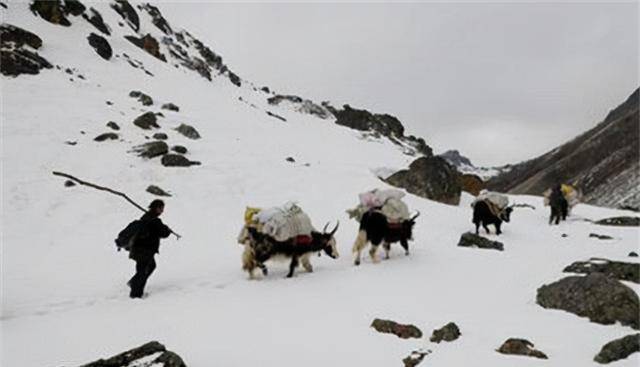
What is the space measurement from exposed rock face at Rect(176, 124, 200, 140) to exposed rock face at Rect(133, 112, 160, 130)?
1.04 meters

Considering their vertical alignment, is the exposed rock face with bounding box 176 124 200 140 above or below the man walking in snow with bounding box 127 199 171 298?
above

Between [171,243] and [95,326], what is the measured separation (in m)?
5.95

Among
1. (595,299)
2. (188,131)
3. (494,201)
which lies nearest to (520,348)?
(595,299)

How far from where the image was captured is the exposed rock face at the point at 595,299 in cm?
732

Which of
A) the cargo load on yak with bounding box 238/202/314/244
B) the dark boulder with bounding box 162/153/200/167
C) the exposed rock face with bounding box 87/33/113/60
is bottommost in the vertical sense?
the cargo load on yak with bounding box 238/202/314/244

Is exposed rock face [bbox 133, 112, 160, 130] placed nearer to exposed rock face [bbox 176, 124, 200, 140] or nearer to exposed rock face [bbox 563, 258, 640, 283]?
exposed rock face [bbox 176, 124, 200, 140]

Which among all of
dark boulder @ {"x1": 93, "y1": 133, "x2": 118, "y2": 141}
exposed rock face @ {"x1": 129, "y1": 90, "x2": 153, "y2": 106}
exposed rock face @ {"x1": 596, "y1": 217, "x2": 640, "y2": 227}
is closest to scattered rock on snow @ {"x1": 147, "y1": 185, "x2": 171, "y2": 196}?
dark boulder @ {"x1": 93, "y1": 133, "x2": 118, "y2": 141}

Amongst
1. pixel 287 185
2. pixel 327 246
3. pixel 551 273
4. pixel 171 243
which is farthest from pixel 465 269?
pixel 287 185

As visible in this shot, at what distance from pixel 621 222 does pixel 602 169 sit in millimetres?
38738

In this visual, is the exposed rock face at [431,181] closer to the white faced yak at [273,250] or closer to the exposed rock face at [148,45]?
the white faced yak at [273,250]

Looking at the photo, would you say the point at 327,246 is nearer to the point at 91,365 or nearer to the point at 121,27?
the point at 91,365

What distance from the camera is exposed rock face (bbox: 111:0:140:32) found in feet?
182

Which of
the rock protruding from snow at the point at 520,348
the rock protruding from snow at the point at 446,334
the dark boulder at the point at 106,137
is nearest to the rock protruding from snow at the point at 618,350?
the rock protruding from snow at the point at 520,348

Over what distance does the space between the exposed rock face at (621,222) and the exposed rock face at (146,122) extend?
18.5 metres
